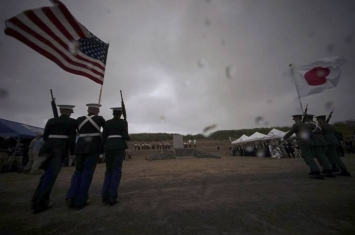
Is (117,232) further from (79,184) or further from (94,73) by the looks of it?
(94,73)

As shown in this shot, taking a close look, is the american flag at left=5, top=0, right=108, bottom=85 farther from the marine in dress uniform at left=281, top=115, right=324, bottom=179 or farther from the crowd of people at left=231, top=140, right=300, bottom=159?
the crowd of people at left=231, top=140, right=300, bottom=159

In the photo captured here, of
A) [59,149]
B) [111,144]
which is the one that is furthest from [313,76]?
[59,149]

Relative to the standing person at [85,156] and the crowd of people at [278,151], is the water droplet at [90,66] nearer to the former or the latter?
the standing person at [85,156]

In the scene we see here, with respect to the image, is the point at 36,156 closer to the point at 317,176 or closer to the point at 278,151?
the point at 317,176

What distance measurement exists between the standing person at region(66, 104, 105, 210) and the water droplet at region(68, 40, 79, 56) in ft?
6.19

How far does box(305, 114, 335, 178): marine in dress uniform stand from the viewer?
5.39 m

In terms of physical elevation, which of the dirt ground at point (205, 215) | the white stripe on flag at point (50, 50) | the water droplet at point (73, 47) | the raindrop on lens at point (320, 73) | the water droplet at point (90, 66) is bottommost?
the dirt ground at point (205, 215)

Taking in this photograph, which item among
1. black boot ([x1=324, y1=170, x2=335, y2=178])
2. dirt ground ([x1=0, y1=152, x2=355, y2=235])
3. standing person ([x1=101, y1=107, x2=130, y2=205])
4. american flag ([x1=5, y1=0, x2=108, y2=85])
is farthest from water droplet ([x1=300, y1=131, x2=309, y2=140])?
american flag ([x1=5, y1=0, x2=108, y2=85])

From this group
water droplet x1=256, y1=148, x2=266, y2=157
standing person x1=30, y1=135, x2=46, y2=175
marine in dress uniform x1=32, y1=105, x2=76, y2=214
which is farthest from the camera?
water droplet x1=256, y1=148, x2=266, y2=157

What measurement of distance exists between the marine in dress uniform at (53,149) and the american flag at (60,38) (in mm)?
1532

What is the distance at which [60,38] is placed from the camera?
439 cm

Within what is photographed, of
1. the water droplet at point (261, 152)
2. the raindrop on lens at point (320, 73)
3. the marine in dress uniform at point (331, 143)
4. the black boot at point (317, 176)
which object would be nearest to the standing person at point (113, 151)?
the black boot at point (317, 176)

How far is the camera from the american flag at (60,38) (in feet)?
12.1

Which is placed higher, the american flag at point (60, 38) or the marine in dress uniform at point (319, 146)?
the american flag at point (60, 38)
